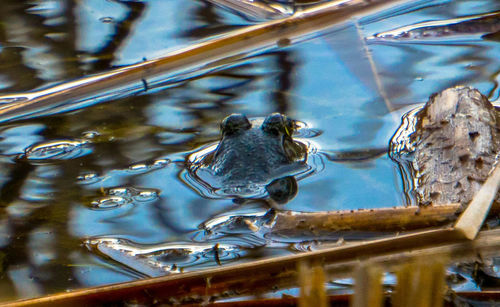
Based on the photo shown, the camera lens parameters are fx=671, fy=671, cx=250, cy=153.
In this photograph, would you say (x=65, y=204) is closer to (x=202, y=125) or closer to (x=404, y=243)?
(x=202, y=125)

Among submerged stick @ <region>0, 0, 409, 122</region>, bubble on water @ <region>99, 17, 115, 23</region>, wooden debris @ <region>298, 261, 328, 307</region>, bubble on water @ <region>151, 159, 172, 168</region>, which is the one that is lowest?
wooden debris @ <region>298, 261, 328, 307</region>

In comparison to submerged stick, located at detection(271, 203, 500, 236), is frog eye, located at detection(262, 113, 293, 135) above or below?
above

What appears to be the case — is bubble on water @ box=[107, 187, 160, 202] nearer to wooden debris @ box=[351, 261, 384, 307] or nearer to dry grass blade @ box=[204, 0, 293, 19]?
wooden debris @ box=[351, 261, 384, 307]

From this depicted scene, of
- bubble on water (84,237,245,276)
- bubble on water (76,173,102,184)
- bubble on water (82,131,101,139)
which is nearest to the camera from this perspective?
bubble on water (84,237,245,276)

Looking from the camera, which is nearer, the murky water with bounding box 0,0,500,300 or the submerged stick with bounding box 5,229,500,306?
the submerged stick with bounding box 5,229,500,306

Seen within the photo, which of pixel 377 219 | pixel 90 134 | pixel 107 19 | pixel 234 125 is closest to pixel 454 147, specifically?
pixel 377 219

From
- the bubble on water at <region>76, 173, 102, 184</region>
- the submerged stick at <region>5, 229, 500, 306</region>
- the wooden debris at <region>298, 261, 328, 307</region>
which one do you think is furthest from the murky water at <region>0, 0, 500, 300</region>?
the wooden debris at <region>298, 261, 328, 307</region>

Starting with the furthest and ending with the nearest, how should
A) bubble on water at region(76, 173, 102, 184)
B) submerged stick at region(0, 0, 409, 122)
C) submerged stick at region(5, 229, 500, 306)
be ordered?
submerged stick at region(0, 0, 409, 122)
bubble on water at region(76, 173, 102, 184)
submerged stick at region(5, 229, 500, 306)
